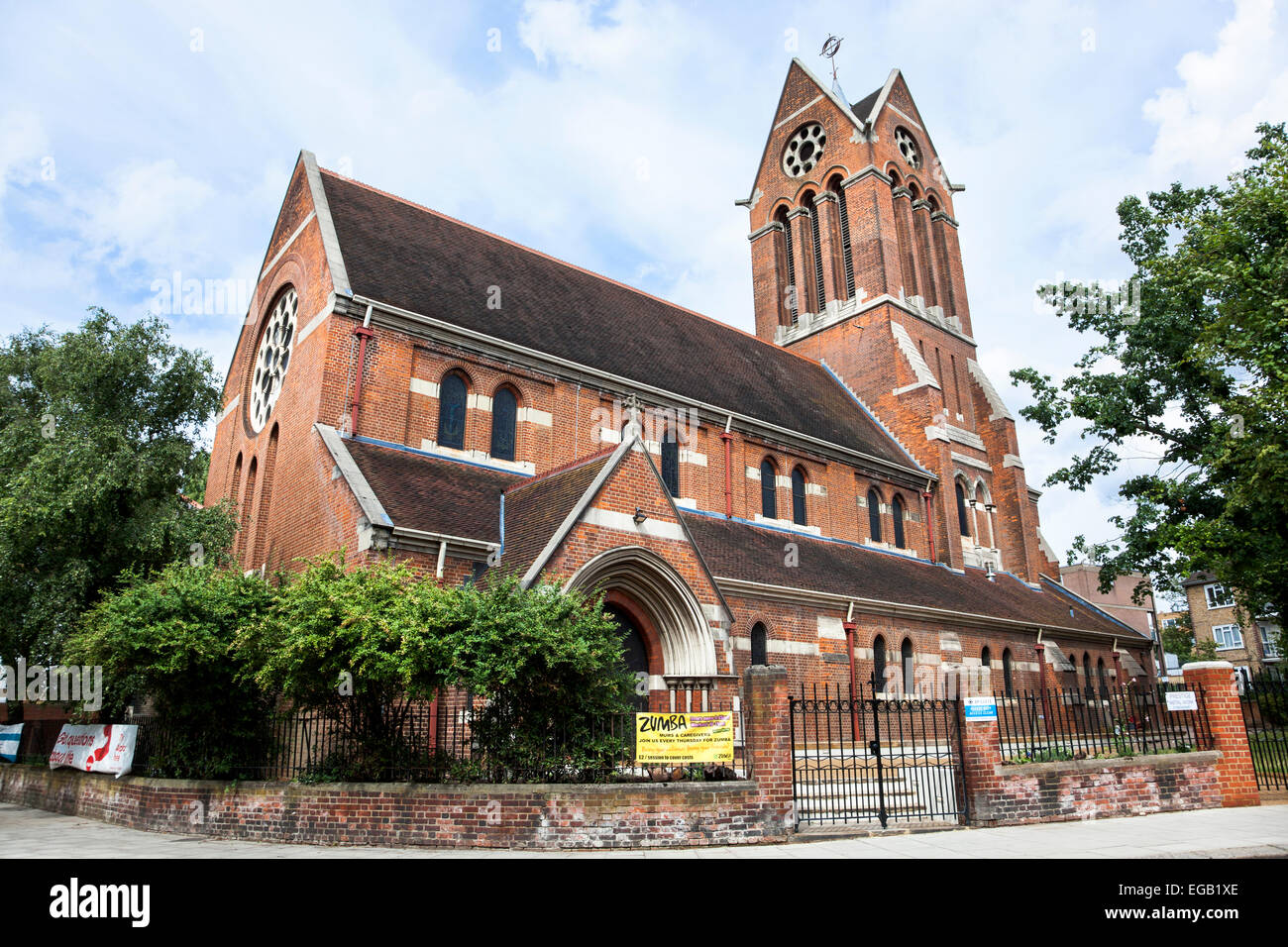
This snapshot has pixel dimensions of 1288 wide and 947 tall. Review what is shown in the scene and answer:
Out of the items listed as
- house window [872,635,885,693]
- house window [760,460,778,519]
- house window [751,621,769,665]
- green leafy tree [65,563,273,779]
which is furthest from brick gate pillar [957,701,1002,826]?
house window [760,460,778,519]

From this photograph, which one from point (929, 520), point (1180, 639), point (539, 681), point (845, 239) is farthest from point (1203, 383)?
point (1180, 639)

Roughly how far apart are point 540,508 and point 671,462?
7.01 meters

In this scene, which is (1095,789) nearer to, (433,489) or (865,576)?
(865,576)

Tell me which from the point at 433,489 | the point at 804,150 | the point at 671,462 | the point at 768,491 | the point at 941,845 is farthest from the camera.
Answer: the point at 804,150

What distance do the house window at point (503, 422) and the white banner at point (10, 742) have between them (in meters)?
13.3

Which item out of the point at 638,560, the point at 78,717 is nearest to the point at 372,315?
the point at 638,560

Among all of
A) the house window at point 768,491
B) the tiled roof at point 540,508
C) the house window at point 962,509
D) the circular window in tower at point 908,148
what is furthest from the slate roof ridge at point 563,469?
the circular window in tower at point 908,148

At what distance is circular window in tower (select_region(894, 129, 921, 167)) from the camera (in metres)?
36.9

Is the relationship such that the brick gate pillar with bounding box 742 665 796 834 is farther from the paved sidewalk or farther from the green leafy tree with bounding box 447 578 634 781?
the green leafy tree with bounding box 447 578 634 781

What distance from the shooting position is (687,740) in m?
10.6

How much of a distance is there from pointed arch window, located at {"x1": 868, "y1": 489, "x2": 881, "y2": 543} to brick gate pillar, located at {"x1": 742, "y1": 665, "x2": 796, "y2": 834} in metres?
16.2

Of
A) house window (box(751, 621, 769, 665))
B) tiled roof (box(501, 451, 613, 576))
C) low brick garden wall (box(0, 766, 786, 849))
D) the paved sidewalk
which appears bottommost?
the paved sidewalk

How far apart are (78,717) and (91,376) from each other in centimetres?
748

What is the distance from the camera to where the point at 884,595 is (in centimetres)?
2195
